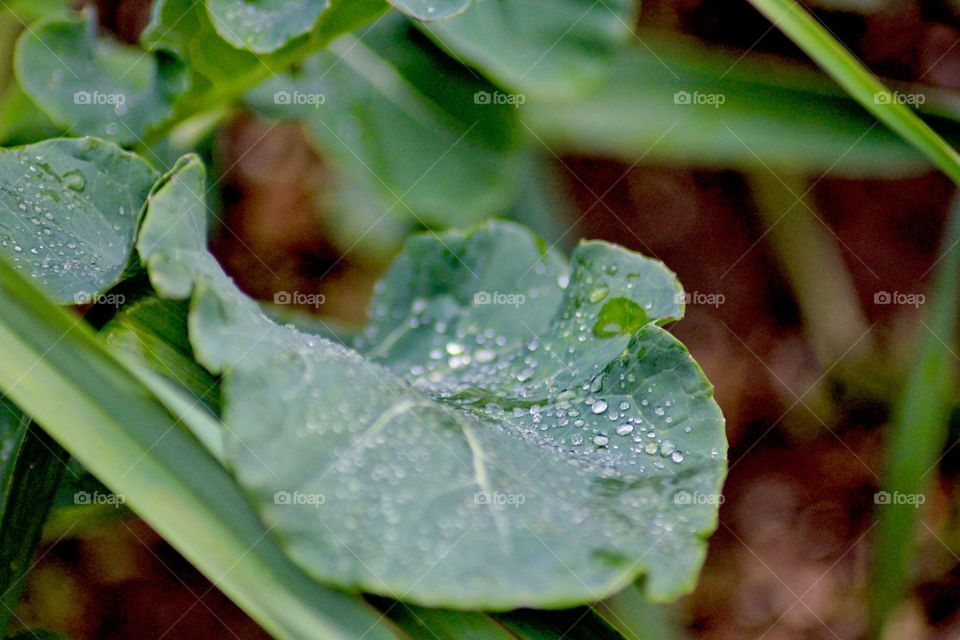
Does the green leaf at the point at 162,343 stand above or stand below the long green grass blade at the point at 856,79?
below

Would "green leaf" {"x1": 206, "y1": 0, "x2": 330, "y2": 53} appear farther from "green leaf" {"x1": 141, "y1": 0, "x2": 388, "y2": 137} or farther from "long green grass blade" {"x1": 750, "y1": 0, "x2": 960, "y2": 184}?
"long green grass blade" {"x1": 750, "y1": 0, "x2": 960, "y2": 184}

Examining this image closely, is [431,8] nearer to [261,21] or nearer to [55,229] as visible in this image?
[261,21]

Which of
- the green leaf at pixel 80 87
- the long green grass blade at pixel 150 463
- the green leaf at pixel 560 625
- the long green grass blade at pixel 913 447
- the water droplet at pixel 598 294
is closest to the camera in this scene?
the long green grass blade at pixel 150 463

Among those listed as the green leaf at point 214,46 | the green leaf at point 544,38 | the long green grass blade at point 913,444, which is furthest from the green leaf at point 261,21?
the long green grass blade at point 913,444

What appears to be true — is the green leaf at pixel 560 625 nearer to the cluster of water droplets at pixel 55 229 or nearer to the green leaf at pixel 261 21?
the cluster of water droplets at pixel 55 229

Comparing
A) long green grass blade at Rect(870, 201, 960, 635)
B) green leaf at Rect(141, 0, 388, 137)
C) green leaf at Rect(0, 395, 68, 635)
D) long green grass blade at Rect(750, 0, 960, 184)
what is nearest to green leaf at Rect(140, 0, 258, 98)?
green leaf at Rect(141, 0, 388, 137)

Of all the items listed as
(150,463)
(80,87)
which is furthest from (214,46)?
(150,463)
